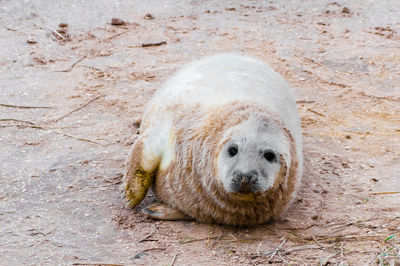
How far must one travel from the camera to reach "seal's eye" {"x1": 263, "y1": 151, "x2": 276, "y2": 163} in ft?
12.8

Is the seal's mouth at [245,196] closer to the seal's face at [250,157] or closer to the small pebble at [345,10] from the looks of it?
the seal's face at [250,157]

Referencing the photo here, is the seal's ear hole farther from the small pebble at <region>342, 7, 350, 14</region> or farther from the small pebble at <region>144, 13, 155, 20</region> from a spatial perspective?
the small pebble at <region>342, 7, 350, 14</region>

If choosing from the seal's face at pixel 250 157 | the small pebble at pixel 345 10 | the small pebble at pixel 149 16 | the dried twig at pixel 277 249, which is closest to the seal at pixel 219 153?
the seal's face at pixel 250 157

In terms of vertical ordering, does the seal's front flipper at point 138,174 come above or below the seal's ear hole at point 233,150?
below

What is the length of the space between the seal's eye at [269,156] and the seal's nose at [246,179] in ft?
0.58

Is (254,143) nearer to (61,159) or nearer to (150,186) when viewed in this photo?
(150,186)

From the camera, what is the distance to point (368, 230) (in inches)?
168

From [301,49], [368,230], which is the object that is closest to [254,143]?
[368,230]

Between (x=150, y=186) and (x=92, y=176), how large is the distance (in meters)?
0.65

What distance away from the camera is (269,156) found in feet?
12.9

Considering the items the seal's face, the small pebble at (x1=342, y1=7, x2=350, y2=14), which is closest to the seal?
the seal's face

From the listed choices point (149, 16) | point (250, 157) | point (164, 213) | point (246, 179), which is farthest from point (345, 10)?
point (246, 179)

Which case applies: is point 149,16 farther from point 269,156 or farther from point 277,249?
point 277,249

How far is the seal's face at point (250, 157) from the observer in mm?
3803
